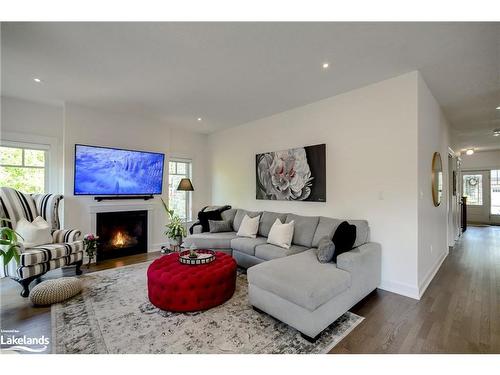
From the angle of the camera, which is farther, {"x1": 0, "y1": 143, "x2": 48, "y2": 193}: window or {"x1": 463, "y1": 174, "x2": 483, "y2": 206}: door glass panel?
{"x1": 463, "y1": 174, "x2": 483, "y2": 206}: door glass panel

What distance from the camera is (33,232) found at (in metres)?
3.16

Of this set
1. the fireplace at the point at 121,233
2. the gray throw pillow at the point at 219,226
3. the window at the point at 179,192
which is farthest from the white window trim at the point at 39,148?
the gray throw pillow at the point at 219,226

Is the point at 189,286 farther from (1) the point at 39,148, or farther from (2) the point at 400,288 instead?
(1) the point at 39,148

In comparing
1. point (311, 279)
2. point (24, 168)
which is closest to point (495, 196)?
point (311, 279)

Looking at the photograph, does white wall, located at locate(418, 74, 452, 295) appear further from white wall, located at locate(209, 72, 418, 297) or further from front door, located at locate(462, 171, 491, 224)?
front door, located at locate(462, 171, 491, 224)

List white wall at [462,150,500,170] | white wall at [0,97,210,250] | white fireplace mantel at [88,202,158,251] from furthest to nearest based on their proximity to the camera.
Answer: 1. white wall at [462,150,500,170]
2. white fireplace mantel at [88,202,158,251]
3. white wall at [0,97,210,250]

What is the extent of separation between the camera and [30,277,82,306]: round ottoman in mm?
2529

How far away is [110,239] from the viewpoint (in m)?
4.47

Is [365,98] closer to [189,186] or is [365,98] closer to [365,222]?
[365,222]

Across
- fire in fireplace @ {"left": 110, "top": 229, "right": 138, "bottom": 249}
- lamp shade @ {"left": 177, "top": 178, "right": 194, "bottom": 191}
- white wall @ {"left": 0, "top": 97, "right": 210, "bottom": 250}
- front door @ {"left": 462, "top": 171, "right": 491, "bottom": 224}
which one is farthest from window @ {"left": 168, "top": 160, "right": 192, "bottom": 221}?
front door @ {"left": 462, "top": 171, "right": 491, "bottom": 224}

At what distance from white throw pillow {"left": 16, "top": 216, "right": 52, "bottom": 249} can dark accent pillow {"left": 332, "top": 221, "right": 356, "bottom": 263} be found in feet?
13.1
